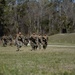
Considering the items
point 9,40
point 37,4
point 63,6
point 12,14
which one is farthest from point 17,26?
point 9,40

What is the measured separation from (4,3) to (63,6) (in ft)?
85.4

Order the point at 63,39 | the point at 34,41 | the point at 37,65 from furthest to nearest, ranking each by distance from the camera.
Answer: the point at 63,39, the point at 34,41, the point at 37,65

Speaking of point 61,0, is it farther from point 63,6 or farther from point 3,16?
point 3,16

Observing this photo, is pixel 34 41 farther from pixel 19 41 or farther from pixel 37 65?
pixel 37 65

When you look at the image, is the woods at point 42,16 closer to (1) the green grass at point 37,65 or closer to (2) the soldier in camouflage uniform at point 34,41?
(2) the soldier in camouflage uniform at point 34,41

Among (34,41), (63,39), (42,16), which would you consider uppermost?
(42,16)

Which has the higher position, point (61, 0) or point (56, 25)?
point (61, 0)

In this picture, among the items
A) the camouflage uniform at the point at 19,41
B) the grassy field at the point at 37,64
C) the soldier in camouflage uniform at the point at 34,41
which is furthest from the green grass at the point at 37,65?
the soldier in camouflage uniform at the point at 34,41

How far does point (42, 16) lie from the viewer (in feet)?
333

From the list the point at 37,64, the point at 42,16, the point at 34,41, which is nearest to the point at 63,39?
the point at 42,16

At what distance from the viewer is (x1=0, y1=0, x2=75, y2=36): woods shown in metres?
97.9

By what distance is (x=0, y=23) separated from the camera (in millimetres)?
83625

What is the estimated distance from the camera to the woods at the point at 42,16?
97.9m

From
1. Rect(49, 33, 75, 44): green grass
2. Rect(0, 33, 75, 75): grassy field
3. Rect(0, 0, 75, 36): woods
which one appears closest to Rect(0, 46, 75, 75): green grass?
Rect(0, 33, 75, 75): grassy field
